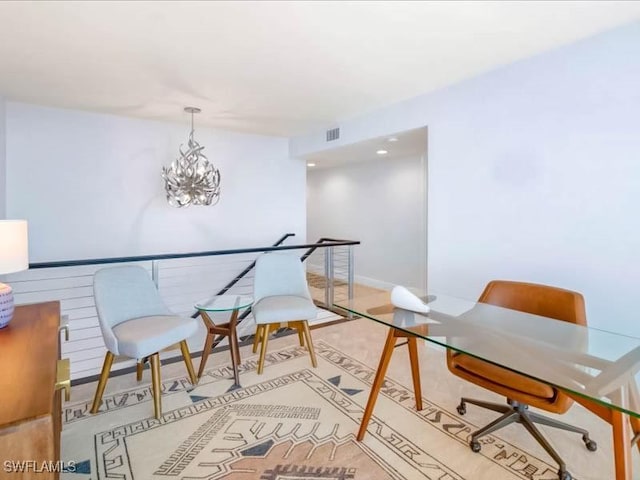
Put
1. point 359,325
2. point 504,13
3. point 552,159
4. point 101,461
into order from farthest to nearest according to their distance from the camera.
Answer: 1. point 359,325
2. point 552,159
3. point 504,13
4. point 101,461

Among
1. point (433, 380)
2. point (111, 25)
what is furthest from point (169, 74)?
point (433, 380)

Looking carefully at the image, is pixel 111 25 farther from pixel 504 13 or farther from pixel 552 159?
pixel 552 159

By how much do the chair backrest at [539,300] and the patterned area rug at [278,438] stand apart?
755mm

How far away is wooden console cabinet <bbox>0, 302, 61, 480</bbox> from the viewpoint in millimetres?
840

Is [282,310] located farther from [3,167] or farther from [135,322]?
[3,167]

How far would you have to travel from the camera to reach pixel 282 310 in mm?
2775

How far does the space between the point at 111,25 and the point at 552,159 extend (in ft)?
9.65

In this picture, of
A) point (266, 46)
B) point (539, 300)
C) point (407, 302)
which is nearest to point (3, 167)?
point (266, 46)

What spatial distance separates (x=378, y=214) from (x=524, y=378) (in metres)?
→ 4.51

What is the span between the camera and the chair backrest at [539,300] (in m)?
1.88

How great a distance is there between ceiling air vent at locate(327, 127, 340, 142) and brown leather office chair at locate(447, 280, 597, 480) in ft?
9.06

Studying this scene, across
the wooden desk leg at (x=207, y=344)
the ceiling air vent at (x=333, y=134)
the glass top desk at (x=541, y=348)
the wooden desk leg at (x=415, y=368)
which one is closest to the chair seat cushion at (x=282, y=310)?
the wooden desk leg at (x=207, y=344)

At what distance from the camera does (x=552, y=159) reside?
2.44 meters

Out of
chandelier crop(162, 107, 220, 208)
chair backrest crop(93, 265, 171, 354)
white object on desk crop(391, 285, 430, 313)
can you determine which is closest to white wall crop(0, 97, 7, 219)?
chandelier crop(162, 107, 220, 208)
